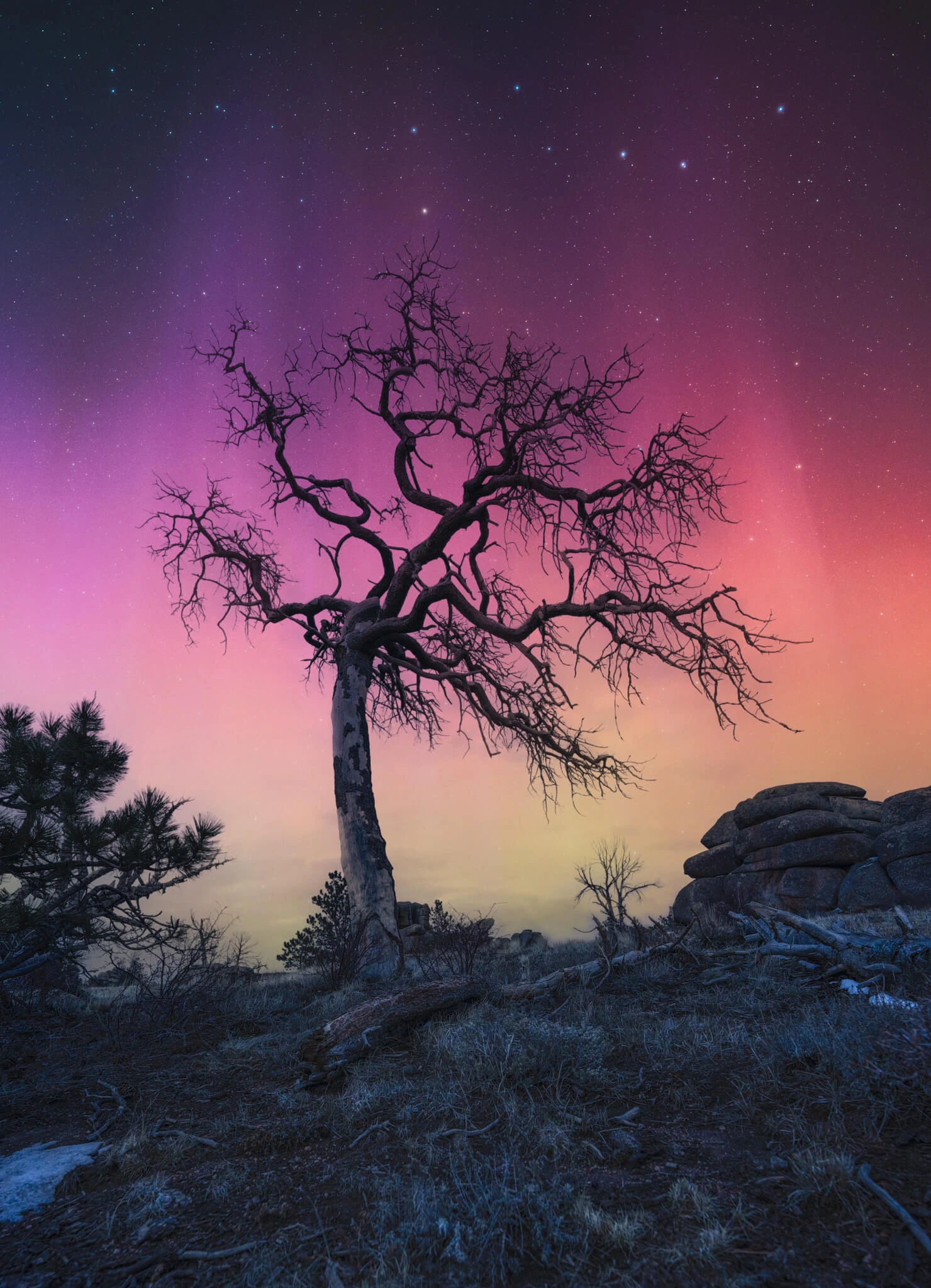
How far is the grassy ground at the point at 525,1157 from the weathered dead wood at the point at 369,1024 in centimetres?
17

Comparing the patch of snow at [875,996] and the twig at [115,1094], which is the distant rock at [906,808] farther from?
the twig at [115,1094]

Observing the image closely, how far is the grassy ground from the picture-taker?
8.67ft

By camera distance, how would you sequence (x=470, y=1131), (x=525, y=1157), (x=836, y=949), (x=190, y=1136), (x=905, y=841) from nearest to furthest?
(x=525, y=1157) → (x=470, y=1131) → (x=190, y=1136) → (x=836, y=949) → (x=905, y=841)

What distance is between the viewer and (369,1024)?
568cm

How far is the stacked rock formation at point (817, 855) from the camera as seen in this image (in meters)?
14.8

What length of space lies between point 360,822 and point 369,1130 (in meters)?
7.61

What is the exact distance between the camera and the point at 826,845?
1638cm

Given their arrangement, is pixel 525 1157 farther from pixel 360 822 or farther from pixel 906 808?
pixel 906 808

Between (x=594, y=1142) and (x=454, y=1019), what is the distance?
2.67 metres

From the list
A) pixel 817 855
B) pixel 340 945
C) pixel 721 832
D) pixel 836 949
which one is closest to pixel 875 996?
pixel 836 949

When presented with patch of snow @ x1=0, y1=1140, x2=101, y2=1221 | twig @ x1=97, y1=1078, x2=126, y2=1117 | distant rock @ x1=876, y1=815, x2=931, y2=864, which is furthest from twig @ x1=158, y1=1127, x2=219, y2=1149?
distant rock @ x1=876, y1=815, x2=931, y2=864

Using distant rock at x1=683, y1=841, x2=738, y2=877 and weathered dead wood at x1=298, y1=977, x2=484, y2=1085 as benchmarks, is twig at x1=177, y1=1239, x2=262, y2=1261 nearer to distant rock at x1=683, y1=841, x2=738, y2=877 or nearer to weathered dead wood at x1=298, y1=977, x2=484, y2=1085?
weathered dead wood at x1=298, y1=977, x2=484, y2=1085

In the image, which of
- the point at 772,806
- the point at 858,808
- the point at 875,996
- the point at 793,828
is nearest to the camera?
the point at 875,996

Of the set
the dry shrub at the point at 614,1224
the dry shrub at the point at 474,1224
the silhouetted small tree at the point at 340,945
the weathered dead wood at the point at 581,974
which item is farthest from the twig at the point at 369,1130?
the silhouetted small tree at the point at 340,945
